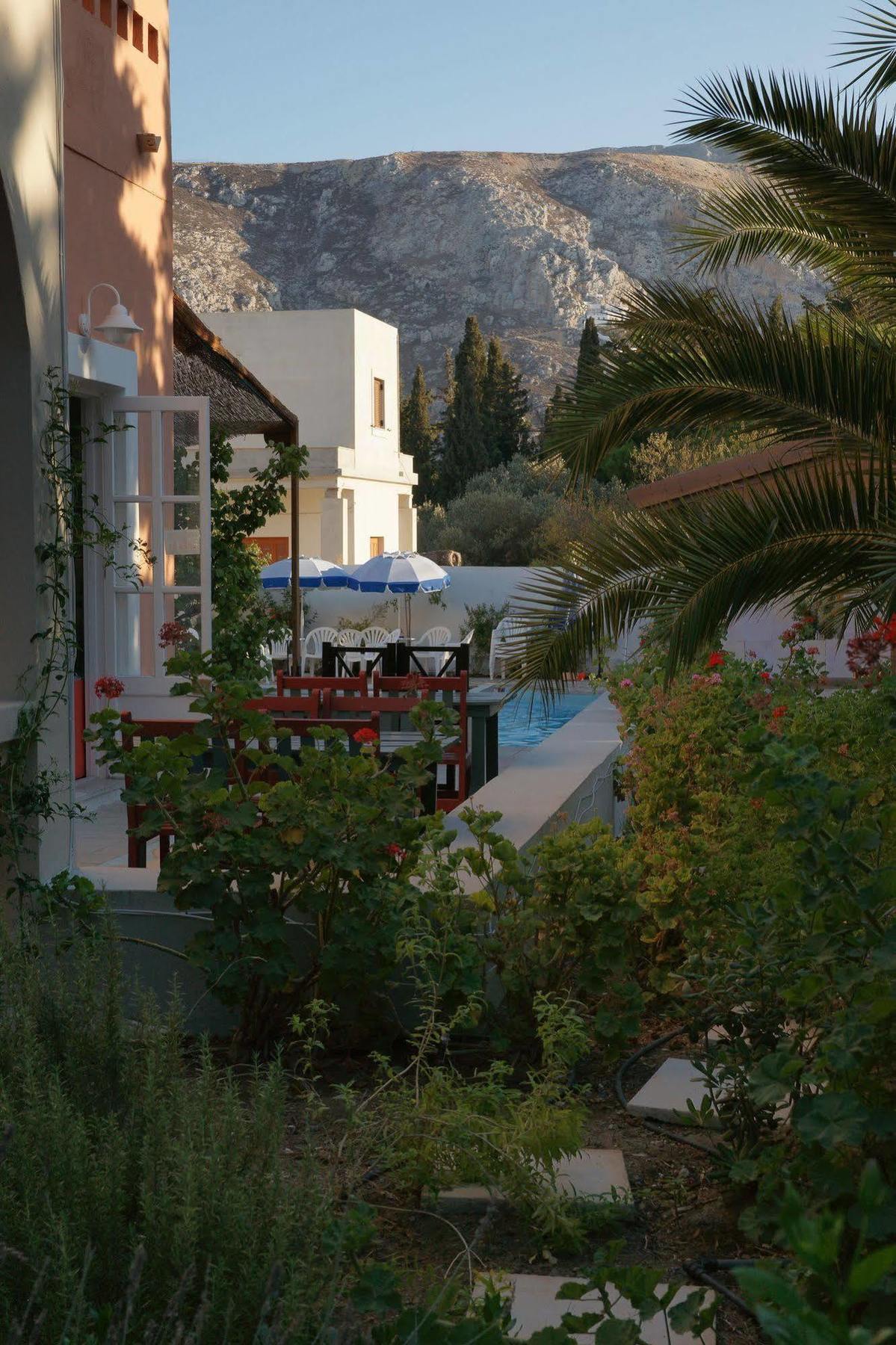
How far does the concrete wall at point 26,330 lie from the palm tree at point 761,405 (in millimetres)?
2093

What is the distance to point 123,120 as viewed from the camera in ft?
26.3

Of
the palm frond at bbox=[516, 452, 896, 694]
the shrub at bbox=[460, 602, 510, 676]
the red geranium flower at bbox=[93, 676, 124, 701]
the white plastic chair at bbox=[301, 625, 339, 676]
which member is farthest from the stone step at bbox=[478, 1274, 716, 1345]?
the shrub at bbox=[460, 602, 510, 676]

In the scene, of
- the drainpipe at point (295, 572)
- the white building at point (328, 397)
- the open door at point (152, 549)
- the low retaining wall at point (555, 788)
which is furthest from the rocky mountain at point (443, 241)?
the low retaining wall at point (555, 788)

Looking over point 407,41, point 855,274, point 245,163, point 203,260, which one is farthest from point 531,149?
point 855,274

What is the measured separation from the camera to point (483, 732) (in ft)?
25.8

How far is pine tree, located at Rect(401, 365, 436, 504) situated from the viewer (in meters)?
40.3

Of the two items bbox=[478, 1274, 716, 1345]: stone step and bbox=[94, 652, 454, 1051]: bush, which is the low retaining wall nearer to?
bbox=[94, 652, 454, 1051]: bush

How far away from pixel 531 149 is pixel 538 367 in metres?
25.6

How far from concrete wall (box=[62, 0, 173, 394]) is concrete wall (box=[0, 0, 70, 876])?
2.77 meters

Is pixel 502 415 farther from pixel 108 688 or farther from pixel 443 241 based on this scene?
pixel 108 688

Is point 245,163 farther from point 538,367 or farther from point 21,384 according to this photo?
point 21,384

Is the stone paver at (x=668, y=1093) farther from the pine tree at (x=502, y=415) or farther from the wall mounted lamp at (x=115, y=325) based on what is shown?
the pine tree at (x=502, y=415)

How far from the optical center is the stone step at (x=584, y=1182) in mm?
2734

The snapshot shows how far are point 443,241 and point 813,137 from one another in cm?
7114
